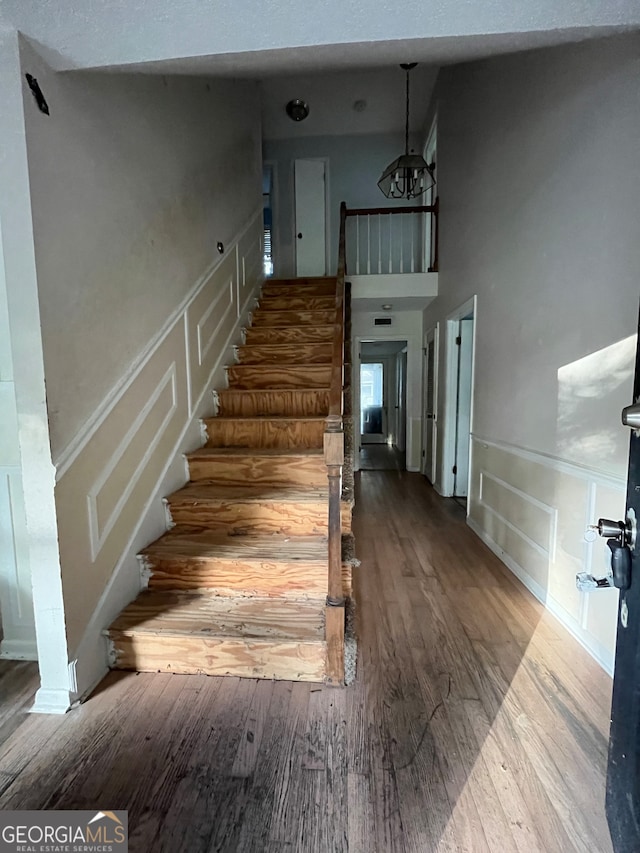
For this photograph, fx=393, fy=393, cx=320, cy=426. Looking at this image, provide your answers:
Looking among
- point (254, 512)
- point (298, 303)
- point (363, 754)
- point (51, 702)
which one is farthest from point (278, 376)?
point (363, 754)

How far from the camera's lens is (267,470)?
2385mm

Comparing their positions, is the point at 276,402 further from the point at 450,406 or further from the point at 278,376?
the point at 450,406

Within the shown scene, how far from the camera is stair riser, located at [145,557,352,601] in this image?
6.20 ft

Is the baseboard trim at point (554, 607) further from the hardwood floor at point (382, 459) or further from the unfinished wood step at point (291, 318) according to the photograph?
the hardwood floor at point (382, 459)

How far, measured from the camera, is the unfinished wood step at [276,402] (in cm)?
284

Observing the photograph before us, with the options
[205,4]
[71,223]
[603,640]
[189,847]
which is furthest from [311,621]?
[205,4]

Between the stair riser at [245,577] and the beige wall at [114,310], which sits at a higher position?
the beige wall at [114,310]

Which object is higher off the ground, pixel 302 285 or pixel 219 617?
pixel 302 285

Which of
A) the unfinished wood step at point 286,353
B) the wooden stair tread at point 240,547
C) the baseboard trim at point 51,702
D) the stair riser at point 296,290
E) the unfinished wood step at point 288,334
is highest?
the stair riser at point 296,290

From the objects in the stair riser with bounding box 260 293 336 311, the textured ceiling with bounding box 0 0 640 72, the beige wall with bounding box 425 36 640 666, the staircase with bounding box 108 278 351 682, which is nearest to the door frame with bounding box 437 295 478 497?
the beige wall with bounding box 425 36 640 666

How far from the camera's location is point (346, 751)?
134 cm

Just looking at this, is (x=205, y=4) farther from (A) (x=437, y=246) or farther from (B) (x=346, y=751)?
(A) (x=437, y=246)

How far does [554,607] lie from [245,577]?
172 centimetres

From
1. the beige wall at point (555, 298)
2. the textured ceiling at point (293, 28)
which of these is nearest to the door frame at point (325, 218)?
the beige wall at point (555, 298)
